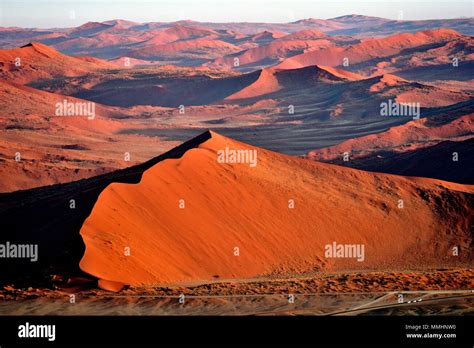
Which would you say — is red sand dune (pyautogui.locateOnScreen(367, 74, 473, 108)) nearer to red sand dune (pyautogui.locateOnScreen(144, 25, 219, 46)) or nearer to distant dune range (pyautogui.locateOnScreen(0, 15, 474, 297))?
distant dune range (pyautogui.locateOnScreen(0, 15, 474, 297))

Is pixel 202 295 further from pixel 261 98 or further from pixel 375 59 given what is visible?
pixel 375 59

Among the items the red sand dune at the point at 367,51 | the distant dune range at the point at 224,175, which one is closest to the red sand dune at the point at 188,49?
the red sand dune at the point at 367,51

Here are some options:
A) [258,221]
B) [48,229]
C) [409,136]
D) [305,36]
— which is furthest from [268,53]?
[48,229]

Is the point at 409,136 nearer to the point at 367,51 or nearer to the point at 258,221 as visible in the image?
the point at 258,221

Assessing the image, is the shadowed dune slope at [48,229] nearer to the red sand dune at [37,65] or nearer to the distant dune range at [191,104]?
the distant dune range at [191,104]

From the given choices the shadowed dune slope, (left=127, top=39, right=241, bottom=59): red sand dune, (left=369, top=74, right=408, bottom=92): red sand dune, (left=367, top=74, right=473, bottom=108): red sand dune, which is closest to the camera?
the shadowed dune slope

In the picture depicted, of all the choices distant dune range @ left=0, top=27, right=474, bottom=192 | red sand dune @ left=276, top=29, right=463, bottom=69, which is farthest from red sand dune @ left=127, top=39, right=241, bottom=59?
distant dune range @ left=0, top=27, right=474, bottom=192

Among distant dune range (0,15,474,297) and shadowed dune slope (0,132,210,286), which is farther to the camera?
distant dune range (0,15,474,297)
